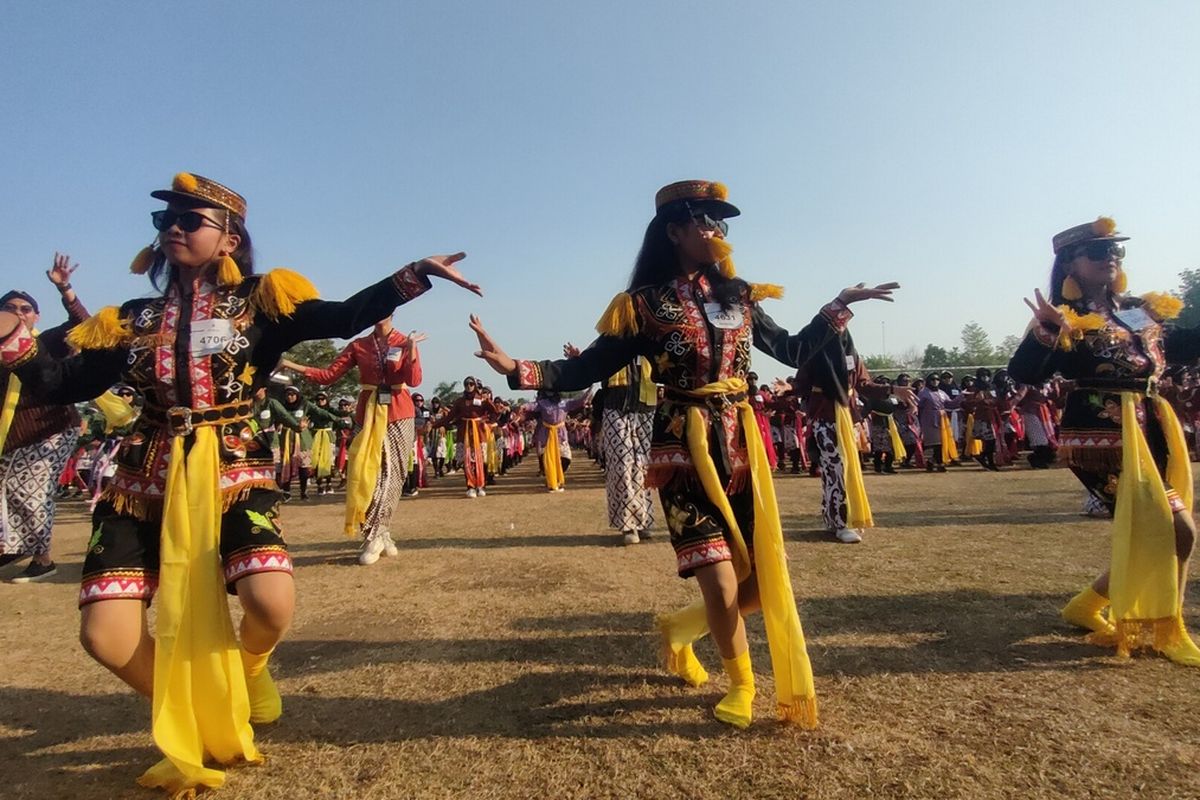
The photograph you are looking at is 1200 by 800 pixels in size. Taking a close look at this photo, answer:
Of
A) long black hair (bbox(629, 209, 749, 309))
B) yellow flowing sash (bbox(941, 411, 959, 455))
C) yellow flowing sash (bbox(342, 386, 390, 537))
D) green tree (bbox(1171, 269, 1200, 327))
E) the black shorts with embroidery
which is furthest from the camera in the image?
green tree (bbox(1171, 269, 1200, 327))

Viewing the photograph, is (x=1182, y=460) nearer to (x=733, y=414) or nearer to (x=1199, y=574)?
(x=1199, y=574)

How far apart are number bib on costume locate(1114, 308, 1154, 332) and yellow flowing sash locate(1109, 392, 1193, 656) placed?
1.34ft

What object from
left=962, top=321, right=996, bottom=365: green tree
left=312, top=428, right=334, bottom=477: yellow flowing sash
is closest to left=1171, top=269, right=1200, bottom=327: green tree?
left=962, top=321, right=996, bottom=365: green tree

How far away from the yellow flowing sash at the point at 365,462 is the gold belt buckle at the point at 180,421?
11.2ft

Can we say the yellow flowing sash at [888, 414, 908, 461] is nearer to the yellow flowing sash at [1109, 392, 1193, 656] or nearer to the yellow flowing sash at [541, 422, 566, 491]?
the yellow flowing sash at [541, 422, 566, 491]

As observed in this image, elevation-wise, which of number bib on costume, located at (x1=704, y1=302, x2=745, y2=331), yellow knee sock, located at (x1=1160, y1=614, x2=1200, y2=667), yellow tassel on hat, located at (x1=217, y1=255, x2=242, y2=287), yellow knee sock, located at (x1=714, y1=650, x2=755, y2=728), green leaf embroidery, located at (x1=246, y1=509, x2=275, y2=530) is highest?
yellow tassel on hat, located at (x1=217, y1=255, x2=242, y2=287)

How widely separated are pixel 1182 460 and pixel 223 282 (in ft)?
15.6

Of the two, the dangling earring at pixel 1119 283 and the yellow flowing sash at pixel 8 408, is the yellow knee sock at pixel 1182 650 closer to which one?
the dangling earring at pixel 1119 283

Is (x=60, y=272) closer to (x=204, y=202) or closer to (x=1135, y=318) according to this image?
(x=204, y=202)

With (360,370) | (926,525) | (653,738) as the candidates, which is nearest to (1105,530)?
(926,525)

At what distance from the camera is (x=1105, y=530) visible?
21.6ft

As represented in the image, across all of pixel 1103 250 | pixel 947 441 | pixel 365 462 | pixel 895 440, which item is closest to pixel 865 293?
pixel 1103 250

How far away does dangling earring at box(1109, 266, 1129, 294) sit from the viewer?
3879 mm

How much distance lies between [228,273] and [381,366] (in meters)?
3.60
